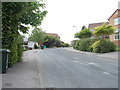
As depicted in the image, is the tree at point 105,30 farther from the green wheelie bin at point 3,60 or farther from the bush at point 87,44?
the green wheelie bin at point 3,60

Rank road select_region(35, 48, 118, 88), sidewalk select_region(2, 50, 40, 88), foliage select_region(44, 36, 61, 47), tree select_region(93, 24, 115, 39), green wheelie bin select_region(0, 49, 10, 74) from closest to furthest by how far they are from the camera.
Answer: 1. sidewalk select_region(2, 50, 40, 88)
2. road select_region(35, 48, 118, 88)
3. green wheelie bin select_region(0, 49, 10, 74)
4. tree select_region(93, 24, 115, 39)
5. foliage select_region(44, 36, 61, 47)

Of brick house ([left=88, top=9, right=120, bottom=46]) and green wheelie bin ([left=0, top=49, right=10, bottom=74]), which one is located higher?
brick house ([left=88, top=9, right=120, bottom=46])

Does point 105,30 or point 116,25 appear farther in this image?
point 116,25

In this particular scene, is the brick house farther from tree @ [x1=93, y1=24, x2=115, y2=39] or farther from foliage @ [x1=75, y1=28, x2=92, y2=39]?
tree @ [x1=93, y1=24, x2=115, y2=39]

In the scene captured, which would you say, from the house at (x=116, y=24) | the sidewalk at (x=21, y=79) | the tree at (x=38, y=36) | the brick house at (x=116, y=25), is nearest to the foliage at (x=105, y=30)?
the brick house at (x=116, y=25)

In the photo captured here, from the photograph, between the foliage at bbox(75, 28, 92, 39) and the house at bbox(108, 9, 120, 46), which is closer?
the foliage at bbox(75, 28, 92, 39)

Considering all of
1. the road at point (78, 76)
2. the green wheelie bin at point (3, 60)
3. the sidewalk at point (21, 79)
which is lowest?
the road at point (78, 76)

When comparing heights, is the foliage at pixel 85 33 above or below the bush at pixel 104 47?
above

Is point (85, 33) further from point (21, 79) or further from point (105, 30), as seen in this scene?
point (21, 79)

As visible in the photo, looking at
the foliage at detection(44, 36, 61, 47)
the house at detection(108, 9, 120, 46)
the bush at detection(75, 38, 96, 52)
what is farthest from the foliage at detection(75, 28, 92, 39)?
the foliage at detection(44, 36, 61, 47)

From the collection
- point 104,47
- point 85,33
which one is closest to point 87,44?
point 85,33

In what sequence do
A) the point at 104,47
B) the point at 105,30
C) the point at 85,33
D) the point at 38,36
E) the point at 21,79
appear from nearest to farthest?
the point at 21,79 < the point at 105,30 < the point at 104,47 < the point at 85,33 < the point at 38,36

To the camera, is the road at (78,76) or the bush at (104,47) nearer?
the road at (78,76)

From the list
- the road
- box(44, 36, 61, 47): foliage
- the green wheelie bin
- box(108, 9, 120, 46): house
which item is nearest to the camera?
the road
